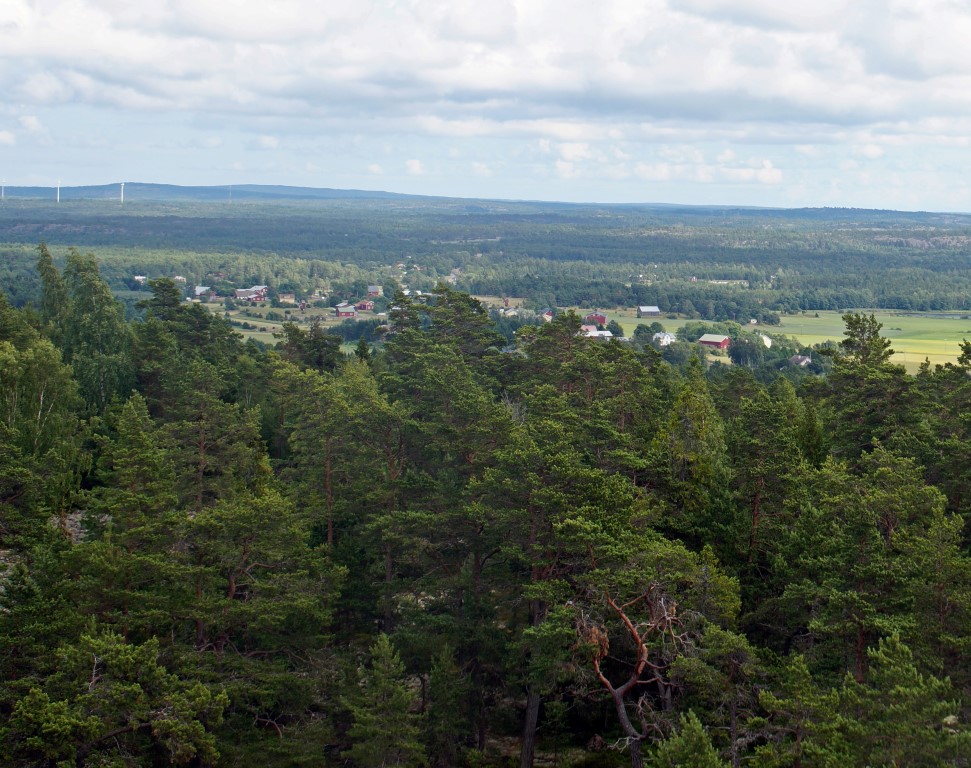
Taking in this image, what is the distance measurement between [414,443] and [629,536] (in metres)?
11.5

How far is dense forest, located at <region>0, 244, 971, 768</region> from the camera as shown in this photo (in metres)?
18.7

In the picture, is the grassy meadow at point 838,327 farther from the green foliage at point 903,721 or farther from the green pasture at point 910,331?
the green foliage at point 903,721

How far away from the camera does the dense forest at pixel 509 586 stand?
1872 cm

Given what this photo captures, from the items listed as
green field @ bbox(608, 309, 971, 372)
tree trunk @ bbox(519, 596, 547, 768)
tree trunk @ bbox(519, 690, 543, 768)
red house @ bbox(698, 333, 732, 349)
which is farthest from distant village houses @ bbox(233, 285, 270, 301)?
tree trunk @ bbox(519, 690, 543, 768)

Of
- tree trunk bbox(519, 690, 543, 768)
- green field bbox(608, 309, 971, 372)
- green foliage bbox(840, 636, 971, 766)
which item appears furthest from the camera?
green field bbox(608, 309, 971, 372)

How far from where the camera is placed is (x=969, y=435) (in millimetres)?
29172

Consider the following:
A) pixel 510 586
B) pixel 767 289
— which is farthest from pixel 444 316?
pixel 767 289

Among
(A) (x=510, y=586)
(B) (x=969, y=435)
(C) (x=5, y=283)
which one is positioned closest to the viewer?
(A) (x=510, y=586)

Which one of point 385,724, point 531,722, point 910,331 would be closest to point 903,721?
point 531,722

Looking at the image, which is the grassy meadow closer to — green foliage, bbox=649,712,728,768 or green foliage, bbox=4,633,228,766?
green foliage, bbox=649,712,728,768

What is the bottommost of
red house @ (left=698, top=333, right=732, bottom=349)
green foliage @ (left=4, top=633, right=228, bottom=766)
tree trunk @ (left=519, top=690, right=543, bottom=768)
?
tree trunk @ (left=519, top=690, right=543, bottom=768)

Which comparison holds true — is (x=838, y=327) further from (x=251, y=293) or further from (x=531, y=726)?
(x=531, y=726)

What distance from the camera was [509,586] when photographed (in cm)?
2533

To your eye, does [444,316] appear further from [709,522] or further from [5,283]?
[5,283]
